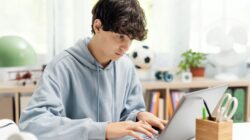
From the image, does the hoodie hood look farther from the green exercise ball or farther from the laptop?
the laptop

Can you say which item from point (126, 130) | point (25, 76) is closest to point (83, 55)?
point (126, 130)

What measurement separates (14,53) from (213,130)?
75 cm

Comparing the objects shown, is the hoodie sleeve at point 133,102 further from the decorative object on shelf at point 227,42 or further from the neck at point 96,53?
the decorative object on shelf at point 227,42

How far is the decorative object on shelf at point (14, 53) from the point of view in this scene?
1.23 m

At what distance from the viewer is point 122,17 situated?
1.17m

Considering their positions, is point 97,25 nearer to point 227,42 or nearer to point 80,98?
point 80,98

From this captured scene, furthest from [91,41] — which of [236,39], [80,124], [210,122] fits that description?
[236,39]

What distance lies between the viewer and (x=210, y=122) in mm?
986

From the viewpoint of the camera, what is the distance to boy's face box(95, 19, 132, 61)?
1.20 meters

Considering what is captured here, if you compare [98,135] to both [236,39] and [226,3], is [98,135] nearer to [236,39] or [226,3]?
[236,39]

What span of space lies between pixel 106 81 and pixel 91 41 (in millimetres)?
170

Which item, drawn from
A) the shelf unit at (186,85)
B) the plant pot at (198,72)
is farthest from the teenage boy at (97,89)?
the plant pot at (198,72)

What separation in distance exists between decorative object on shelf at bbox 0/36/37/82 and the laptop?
1.91 feet

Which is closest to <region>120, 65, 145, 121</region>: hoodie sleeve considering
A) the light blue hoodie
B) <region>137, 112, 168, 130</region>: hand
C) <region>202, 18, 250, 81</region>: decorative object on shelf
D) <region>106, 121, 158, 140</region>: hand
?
the light blue hoodie
